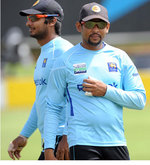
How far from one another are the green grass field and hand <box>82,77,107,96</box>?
5.10 m

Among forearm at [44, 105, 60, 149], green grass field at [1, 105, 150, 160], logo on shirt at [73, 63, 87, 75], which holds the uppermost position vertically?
logo on shirt at [73, 63, 87, 75]

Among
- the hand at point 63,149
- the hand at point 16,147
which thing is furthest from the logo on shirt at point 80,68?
the hand at point 16,147

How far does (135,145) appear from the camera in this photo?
36.7ft

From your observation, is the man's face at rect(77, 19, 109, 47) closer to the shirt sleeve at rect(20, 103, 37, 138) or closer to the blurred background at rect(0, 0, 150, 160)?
the shirt sleeve at rect(20, 103, 37, 138)

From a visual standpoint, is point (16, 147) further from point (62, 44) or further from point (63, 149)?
point (62, 44)

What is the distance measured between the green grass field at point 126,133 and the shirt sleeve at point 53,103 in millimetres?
4913

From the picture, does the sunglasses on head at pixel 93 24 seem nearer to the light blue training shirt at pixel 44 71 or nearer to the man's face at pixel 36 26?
the light blue training shirt at pixel 44 71

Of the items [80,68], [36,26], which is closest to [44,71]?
[36,26]

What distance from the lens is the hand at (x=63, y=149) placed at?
4484 millimetres

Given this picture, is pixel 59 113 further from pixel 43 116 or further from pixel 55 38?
pixel 55 38

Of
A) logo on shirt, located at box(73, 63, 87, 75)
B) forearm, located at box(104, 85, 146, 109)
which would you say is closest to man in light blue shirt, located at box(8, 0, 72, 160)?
logo on shirt, located at box(73, 63, 87, 75)

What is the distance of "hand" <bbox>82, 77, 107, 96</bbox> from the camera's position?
4188 millimetres

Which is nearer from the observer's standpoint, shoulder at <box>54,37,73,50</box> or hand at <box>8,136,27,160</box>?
shoulder at <box>54,37,73,50</box>
